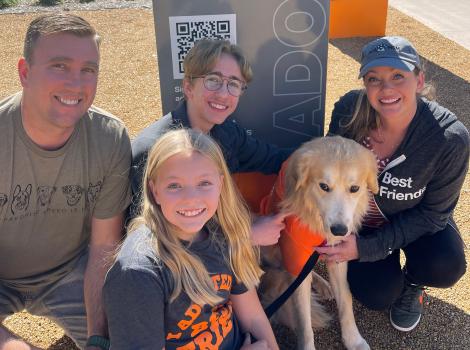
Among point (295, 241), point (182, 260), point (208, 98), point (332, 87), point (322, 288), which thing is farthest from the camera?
point (332, 87)

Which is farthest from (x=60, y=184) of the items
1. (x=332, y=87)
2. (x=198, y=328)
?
(x=332, y=87)

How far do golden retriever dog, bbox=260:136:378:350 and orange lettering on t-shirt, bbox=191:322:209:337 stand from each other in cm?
97

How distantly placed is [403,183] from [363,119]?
1.72 ft

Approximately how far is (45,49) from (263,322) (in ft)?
6.29

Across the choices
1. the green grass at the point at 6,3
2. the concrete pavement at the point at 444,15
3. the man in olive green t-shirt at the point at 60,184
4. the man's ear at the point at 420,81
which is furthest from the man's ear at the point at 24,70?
the green grass at the point at 6,3

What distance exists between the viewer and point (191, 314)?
229 centimetres

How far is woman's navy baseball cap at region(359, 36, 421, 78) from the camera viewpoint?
2.92 metres

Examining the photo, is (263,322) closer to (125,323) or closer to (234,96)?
(125,323)

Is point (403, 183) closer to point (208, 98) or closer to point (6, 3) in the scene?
point (208, 98)

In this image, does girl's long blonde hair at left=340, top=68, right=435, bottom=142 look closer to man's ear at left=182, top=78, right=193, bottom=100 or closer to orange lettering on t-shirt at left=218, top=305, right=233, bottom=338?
man's ear at left=182, top=78, right=193, bottom=100

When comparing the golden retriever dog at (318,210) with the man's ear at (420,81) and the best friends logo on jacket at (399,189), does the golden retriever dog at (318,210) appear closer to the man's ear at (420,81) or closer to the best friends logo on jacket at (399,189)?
the best friends logo on jacket at (399,189)

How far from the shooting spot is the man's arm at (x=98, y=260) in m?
2.72

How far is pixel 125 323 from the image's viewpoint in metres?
2.11

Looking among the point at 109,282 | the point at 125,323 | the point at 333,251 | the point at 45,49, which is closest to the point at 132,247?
the point at 109,282
